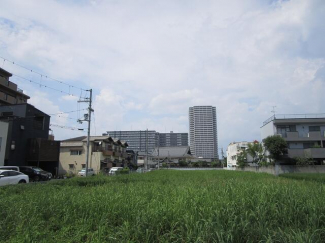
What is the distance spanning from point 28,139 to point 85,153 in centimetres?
1323

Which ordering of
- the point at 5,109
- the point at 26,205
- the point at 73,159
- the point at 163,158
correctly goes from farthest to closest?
the point at 163,158
the point at 73,159
the point at 5,109
the point at 26,205

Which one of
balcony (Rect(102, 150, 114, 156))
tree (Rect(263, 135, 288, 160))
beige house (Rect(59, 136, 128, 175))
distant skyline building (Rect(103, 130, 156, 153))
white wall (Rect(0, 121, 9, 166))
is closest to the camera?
white wall (Rect(0, 121, 9, 166))

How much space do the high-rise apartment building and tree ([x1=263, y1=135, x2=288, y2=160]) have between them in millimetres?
78940

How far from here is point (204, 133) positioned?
11556 cm

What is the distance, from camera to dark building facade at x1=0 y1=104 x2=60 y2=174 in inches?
1232

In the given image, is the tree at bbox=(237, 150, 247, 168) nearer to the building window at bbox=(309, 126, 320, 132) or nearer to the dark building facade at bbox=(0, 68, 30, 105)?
the building window at bbox=(309, 126, 320, 132)

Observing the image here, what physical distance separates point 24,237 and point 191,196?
3.83 metres

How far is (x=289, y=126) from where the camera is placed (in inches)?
1506

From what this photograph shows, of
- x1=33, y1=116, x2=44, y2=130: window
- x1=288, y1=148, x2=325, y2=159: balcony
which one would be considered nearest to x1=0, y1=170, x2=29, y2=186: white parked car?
x1=33, y1=116, x2=44, y2=130: window

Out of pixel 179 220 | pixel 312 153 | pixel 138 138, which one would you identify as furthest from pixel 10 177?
pixel 138 138

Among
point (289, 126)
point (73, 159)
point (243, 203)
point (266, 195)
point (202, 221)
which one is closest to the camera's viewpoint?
point (202, 221)

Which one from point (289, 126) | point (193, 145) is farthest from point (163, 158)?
point (289, 126)

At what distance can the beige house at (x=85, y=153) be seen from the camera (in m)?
45.9

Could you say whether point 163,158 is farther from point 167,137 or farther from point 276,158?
point 276,158
